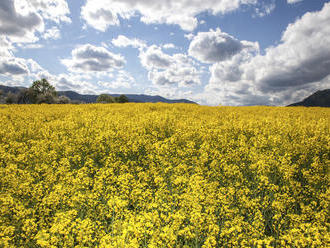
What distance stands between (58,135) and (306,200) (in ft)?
37.0

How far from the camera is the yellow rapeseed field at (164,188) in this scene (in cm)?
417

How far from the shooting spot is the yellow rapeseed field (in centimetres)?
417

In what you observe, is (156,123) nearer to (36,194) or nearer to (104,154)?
(104,154)

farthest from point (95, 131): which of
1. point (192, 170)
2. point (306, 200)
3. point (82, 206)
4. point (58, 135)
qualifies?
point (306, 200)

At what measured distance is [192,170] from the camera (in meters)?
6.95

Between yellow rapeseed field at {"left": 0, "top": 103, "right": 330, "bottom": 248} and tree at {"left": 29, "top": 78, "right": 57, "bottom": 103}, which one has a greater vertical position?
tree at {"left": 29, "top": 78, "right": 57, "bottom": 103}

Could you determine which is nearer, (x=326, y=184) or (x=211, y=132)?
(x=326, y=184)

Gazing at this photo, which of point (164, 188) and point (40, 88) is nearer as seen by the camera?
point (164, 188)

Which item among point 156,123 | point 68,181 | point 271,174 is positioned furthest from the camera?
point 156,123

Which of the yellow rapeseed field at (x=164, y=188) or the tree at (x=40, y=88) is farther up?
the tree at (x=40, y=88)

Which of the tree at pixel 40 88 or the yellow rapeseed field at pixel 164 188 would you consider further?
the tree at pixel 40 88

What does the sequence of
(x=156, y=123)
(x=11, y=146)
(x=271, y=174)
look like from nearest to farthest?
(x=271, y=174) < (x=11, y=146) < (x=156, y=123)

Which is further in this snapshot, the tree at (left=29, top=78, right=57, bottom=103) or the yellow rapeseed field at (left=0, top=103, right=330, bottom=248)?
the tree at (left=29, top=78, right=57, bottom=103)

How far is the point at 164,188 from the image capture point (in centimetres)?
593
